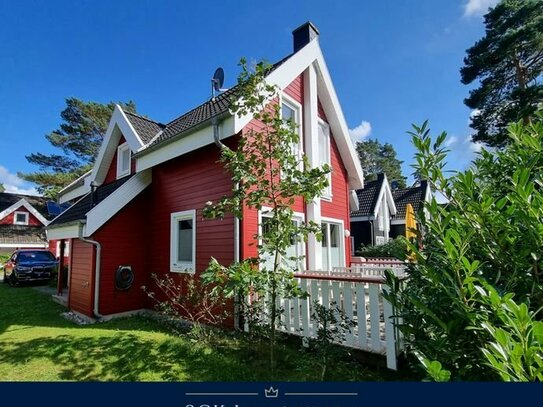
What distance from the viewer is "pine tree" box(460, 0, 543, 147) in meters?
16.1

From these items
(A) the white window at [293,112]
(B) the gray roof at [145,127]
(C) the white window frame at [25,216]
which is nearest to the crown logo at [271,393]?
(A) the white window at [293,112]

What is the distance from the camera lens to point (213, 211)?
4465mm

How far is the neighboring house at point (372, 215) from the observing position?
21.6 metres

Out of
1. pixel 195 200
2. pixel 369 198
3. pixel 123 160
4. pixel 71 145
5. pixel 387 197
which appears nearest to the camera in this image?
pixel 195 200

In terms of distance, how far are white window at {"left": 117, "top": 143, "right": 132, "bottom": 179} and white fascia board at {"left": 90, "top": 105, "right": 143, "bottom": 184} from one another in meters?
0.40

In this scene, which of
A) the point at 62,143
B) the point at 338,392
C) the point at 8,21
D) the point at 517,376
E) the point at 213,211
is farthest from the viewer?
the point at 62,143

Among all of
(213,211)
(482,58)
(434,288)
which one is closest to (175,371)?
(213,211)

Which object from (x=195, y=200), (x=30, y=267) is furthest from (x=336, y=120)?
(x=30, y=267)

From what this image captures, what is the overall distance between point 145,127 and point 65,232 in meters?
4.40

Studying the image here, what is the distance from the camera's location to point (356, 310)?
17.5 ft

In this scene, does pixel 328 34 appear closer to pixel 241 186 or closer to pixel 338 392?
pixel 241 186

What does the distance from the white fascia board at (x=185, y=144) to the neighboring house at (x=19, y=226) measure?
93.6 feet

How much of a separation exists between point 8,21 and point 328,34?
351 inches

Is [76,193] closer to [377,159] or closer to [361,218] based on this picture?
[361,218]
